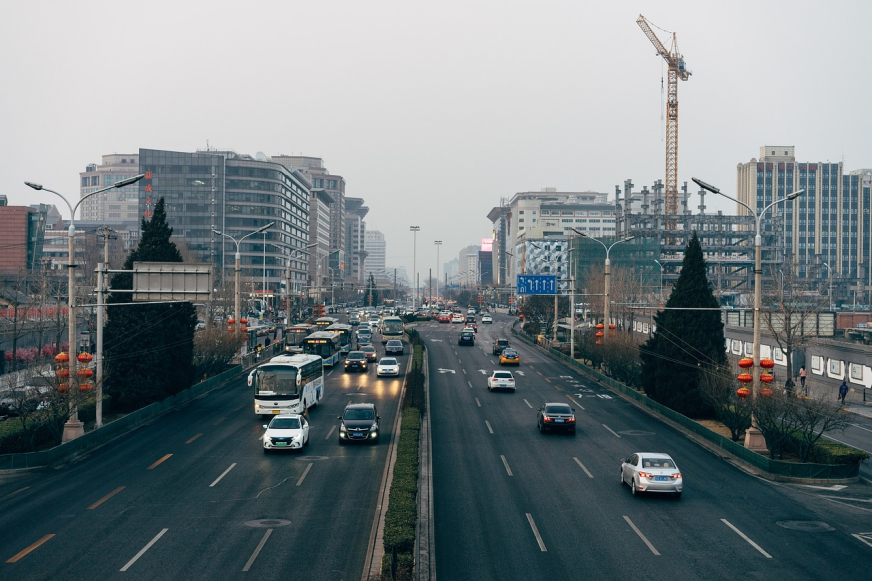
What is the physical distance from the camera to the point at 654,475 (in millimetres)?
24656

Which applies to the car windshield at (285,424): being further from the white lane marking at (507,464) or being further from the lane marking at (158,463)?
the white lane marking at (507,464)

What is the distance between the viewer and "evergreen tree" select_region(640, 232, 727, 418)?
129ft

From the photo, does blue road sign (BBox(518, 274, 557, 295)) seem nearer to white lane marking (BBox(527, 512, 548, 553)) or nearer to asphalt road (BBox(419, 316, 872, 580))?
asphalt road (BBox(419, 316, 872, 580))

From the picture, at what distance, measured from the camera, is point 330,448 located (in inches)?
1275

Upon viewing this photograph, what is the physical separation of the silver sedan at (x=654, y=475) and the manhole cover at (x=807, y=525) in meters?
3.45

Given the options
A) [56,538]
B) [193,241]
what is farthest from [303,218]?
[56,538]

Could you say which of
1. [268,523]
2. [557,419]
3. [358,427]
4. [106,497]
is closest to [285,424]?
[358,427]

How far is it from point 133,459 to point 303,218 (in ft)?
569

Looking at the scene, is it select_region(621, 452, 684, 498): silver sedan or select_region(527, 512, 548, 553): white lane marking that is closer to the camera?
select_region(527, 512, 548, 553): white lane marking

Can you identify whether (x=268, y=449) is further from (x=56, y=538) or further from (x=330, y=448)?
(x=56, y=538)

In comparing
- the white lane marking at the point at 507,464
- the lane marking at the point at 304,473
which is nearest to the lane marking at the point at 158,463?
the lane marking at the point at 304,473

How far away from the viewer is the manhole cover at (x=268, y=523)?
68.1 ft

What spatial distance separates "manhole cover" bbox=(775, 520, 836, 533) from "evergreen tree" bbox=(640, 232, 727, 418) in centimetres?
1606

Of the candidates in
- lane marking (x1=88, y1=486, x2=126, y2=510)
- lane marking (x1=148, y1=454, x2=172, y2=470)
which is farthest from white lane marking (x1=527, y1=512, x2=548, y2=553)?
lane marking (x1=148, y1=454, x2=172, y2=470)
